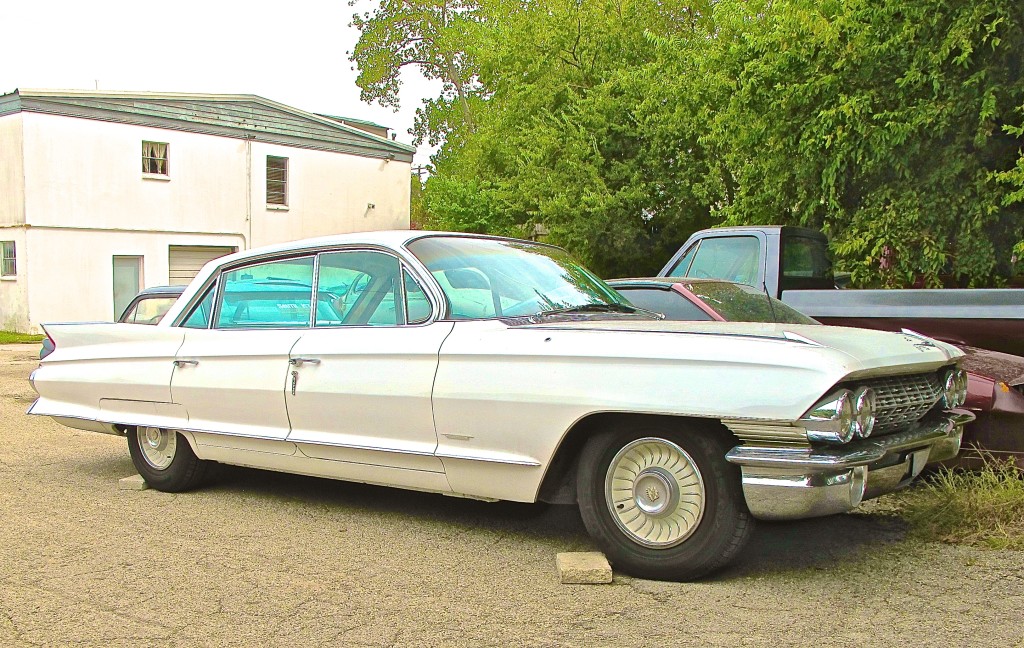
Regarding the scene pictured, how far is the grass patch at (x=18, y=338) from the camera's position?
70.5 ft

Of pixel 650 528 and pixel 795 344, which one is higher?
pixel 795 344

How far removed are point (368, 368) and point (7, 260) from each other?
21579 millimetres

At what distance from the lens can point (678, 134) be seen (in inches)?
834

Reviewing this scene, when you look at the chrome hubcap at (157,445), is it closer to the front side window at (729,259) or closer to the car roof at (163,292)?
the car roof at (163,292)

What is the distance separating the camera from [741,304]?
305 inches

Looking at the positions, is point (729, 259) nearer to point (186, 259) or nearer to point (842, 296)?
point (842, 296)

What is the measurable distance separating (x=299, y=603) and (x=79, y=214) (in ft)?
72.1

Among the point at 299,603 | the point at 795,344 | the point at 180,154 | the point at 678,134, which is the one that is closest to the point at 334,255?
the point at 299,603

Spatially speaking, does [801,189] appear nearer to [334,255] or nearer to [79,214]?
[334,255]

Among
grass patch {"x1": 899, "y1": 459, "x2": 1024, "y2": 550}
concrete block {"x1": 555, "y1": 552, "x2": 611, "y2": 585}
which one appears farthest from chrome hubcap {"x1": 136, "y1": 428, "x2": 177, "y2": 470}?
grass patch {"x1": 899, "y1": 459, "x2": 1024, "y2": 550}

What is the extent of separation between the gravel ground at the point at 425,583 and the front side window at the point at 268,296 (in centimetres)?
109

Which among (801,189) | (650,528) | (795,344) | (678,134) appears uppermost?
(678,134)

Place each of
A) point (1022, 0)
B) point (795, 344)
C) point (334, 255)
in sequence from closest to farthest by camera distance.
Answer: point (795, 344) → point (334, 255) → point (1022, 0)

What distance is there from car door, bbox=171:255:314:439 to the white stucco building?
1876 cm
